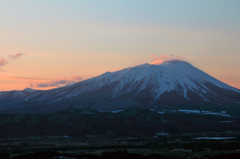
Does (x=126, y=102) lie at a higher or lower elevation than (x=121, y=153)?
higher

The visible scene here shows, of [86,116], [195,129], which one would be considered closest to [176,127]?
[195,129]

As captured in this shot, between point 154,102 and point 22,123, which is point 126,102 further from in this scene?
point 22,123

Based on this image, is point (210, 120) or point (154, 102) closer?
point (210, 120)

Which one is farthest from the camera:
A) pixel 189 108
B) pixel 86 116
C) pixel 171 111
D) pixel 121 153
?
pixel 189 108

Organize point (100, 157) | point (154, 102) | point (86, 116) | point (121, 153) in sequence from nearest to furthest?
point (100, 157)
point (121, 153)
point (86, 116)
point (154, 102)

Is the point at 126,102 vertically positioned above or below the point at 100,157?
above

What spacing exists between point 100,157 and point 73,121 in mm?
71926

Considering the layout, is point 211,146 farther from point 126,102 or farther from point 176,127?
point 126,102

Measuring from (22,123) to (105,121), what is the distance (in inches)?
1079

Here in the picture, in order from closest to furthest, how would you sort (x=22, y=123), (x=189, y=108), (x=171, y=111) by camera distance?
(x=22, y=123) → (x=171, y=111) → (x=189, y=108)

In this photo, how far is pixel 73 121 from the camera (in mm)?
124562

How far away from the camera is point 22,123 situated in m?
121

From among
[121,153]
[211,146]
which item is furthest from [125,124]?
[121,153]

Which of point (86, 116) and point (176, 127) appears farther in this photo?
point (86, 116)
